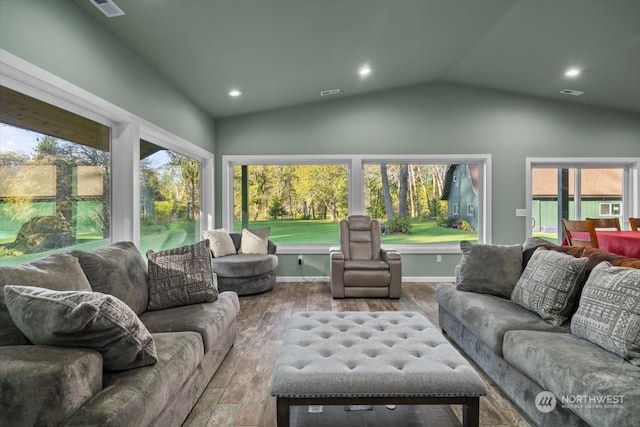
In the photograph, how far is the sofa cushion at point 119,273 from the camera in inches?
86.4

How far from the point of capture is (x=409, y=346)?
6.33 ft

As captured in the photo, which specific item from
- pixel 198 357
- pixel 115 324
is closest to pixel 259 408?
pixel 198 357

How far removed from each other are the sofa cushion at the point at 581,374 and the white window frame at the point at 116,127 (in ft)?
10.7

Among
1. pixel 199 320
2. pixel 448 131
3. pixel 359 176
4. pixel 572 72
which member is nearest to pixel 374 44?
pixel 359 176

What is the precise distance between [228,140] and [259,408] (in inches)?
181

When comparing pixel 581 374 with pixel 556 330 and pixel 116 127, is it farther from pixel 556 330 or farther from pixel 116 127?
pixel 116 127

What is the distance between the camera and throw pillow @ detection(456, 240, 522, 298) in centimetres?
295

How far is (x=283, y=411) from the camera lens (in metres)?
1.62

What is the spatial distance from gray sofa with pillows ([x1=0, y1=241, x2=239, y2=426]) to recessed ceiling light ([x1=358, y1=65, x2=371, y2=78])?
3.68 meters

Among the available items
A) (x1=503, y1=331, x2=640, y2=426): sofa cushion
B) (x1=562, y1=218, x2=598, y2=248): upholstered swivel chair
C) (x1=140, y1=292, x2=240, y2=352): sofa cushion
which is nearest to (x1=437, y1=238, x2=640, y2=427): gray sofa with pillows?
(x1=503, y1=331, x2=640, y2=426): sofa cushion

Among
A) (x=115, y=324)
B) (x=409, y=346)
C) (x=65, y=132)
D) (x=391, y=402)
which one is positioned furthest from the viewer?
(x=65, y=132)

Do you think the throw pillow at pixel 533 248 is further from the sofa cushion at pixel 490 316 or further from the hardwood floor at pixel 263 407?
the hardwood floor at pixel 263 407

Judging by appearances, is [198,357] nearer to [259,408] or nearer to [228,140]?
[259,408]

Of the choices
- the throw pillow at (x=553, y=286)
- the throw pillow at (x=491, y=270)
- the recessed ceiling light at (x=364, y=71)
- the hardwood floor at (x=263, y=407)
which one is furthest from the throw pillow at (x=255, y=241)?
the throw pillow at (x=553, y=286)
